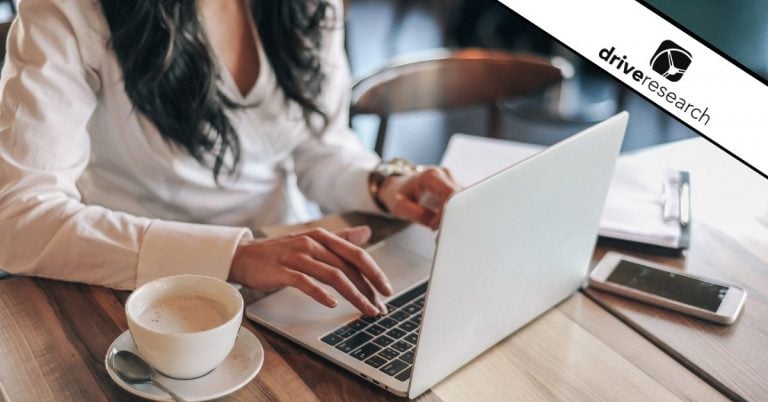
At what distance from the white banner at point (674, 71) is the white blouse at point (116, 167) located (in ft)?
1.58

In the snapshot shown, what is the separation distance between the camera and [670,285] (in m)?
1.11

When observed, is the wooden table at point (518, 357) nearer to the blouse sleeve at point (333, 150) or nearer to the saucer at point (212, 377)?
the saucer at point (212, 377)

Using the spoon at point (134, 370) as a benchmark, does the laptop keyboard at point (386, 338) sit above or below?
above

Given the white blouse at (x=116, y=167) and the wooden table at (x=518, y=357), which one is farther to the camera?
the white blouse at (x=116, y=167)

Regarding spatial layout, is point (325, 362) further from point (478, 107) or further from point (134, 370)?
point (478, 107)

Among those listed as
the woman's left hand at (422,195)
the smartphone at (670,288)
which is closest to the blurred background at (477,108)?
the woman's left hand at (422,195)

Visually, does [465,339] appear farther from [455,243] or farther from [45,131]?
[45,131]

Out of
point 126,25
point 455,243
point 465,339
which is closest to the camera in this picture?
point 455,243

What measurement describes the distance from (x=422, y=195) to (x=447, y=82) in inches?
27.0

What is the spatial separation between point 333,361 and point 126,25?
1.90ft

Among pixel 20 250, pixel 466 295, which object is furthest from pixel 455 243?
pixel 20 250

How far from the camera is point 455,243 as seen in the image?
80cm

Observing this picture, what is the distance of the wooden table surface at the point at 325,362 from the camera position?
0.88m

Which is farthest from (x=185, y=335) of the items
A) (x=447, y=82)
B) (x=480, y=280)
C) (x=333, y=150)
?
(x=447, y=82)
